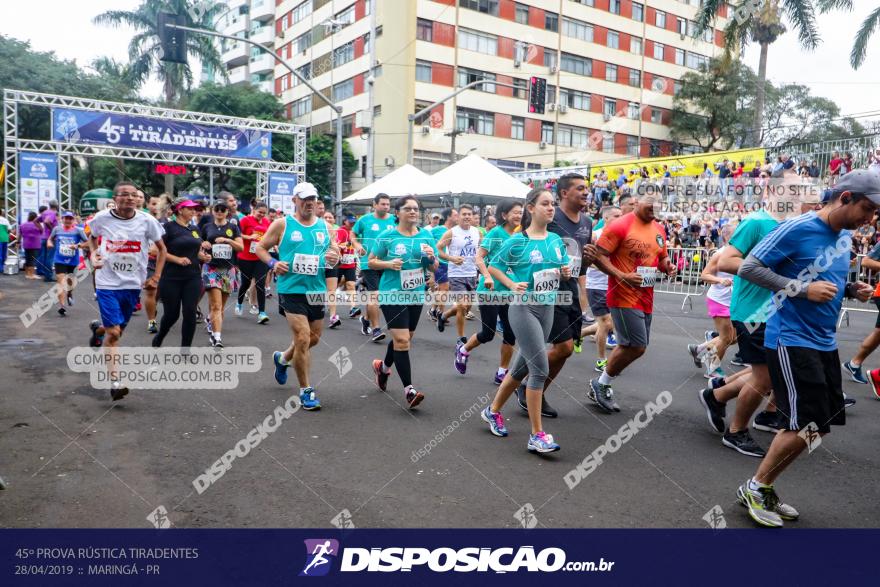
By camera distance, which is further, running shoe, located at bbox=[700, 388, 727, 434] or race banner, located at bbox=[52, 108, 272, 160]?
race banner, located at bbox=[52, 108, 272, 160]

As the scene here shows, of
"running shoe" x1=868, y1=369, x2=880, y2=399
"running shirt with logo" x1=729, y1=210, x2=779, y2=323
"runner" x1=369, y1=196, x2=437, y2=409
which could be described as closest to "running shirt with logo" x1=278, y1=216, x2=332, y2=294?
"runner" x1=369, y1=196, x2=437, y2=409

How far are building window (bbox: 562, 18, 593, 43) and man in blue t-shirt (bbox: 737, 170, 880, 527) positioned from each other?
150 feet

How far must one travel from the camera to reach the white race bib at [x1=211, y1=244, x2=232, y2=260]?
8.91 metres

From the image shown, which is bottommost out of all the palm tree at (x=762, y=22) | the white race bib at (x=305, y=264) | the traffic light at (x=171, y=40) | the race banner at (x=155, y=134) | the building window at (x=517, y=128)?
the white race bib at (x=305, y=264)

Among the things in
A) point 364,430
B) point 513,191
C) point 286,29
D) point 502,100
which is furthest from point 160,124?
point 286,29

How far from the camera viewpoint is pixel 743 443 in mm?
5023

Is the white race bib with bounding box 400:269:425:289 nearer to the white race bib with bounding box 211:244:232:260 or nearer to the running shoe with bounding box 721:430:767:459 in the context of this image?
the running shoe with bounding box 721:430:767:459

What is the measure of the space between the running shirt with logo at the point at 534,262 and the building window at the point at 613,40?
Answer: 47.5 meters

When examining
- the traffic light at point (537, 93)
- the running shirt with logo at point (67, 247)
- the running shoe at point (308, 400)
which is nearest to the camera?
the running shoe at point (308, 400)

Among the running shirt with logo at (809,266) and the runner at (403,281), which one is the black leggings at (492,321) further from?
the running shirt with logo at (809,266)

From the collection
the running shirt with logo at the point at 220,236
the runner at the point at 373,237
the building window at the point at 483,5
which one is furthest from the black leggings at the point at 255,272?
the building window at the point at 483,5

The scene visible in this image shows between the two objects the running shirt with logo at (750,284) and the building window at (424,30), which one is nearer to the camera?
the running shirt with logo at (750,284)

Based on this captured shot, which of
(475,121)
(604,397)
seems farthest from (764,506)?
(475,121)

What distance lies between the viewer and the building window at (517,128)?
43.8m
